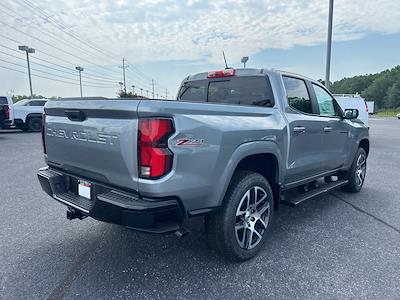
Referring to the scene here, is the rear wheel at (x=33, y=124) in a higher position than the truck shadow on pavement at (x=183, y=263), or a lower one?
higher

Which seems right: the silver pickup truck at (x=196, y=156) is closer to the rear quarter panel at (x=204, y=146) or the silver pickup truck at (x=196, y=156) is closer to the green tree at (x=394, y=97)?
the rear quarter panel at (x=204, y=146)

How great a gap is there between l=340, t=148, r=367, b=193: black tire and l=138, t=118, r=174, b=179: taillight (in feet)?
13.3

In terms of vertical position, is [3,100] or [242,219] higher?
[3,100]

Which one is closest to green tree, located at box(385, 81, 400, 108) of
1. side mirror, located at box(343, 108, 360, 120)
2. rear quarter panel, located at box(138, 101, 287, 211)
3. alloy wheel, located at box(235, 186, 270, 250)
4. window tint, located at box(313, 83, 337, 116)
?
side mirror, located at box(343, 108, 360, 120)

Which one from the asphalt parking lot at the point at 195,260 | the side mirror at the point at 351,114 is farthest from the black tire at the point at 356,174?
the side mirror at the point at 351,114

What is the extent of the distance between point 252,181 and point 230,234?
56 centimetres

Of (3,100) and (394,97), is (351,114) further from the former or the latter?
(394,97)

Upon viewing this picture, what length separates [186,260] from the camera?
308 cm

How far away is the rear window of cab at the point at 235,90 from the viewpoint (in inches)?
141

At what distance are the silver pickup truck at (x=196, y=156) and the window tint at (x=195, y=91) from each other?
5 cm

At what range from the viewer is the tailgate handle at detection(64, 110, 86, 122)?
2664 mm

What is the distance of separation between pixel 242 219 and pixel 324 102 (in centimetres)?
252

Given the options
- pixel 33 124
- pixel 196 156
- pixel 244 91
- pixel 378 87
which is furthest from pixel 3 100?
pixel 378 87

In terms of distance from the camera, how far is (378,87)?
352 ft
